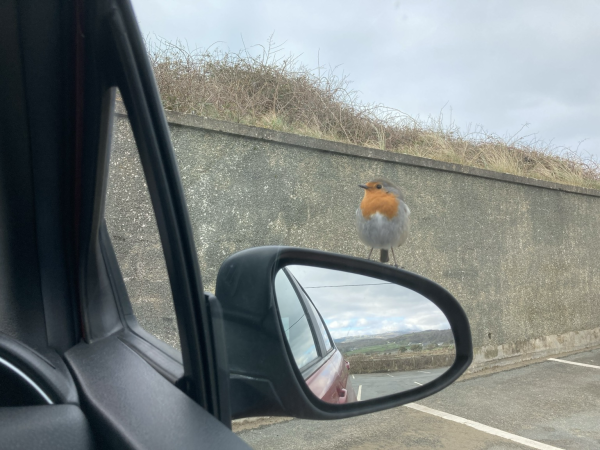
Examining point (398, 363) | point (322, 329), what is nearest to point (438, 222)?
point (398, 363)

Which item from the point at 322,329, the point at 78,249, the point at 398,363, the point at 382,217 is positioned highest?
the point at 382,217

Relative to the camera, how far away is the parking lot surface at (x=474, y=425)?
311cm

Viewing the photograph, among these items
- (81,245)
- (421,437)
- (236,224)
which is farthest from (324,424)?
(81,245)

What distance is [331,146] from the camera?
4430 mm

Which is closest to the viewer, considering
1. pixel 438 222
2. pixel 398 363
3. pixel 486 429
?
pixel 398 363

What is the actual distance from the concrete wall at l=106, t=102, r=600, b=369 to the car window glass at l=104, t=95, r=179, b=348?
25 mm

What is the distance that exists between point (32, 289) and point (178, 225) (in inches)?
12.8

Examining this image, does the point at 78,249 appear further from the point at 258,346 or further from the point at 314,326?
the point at 314,326

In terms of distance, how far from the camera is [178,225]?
738 mm

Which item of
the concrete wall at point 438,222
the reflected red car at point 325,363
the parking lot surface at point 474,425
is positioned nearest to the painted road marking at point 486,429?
the parking lot surface at point 474,425

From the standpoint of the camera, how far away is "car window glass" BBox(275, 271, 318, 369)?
93cm

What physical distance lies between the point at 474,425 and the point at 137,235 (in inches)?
115

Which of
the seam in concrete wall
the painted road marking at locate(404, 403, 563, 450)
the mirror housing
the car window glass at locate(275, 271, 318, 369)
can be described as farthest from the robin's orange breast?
the mirror housing

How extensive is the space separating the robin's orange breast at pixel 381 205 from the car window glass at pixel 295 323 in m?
1.83
